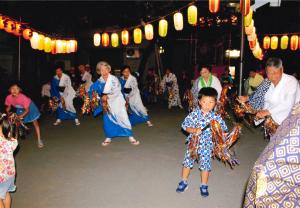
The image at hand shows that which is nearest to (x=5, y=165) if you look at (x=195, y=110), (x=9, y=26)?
(x=195, y=110)

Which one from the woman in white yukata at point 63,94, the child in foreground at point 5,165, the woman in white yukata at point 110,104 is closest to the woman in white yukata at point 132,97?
the woman in white yukata at point 63,94

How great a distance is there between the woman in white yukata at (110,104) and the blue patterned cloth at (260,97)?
3.41 m

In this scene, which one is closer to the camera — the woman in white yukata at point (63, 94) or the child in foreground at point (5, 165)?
Result: the child in foreground at point (5, 165)

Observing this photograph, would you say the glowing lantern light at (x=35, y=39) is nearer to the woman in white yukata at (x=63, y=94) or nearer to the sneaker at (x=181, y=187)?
the woman in white yukata at (x=63, y=94)

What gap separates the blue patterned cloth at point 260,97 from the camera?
5.44m

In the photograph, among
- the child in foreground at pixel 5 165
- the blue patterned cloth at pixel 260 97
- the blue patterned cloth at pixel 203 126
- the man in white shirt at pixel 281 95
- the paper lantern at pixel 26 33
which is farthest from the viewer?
the paper lantern at pixel 26 33

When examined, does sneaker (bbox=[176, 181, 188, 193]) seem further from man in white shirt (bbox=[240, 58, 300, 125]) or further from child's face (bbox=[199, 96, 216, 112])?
man in white shirt (bbox=[240, 58, 300, 125])

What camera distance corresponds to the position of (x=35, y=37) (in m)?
13.2

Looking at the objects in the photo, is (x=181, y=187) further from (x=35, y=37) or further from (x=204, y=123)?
(x=35, y=37)

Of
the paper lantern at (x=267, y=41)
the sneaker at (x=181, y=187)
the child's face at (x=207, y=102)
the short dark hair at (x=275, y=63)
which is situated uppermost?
the paper lantern at (x=267, y=41)

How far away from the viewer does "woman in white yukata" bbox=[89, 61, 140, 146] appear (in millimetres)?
7707

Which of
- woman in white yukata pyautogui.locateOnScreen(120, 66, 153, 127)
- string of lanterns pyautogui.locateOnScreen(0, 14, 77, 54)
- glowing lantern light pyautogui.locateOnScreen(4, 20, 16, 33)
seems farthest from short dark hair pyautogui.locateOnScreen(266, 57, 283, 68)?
glowing lantern light pyautogui.locateOnScreen(4, 20, 16, 33)

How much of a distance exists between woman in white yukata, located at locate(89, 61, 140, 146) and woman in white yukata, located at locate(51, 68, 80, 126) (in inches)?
119

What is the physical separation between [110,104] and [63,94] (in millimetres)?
3408
